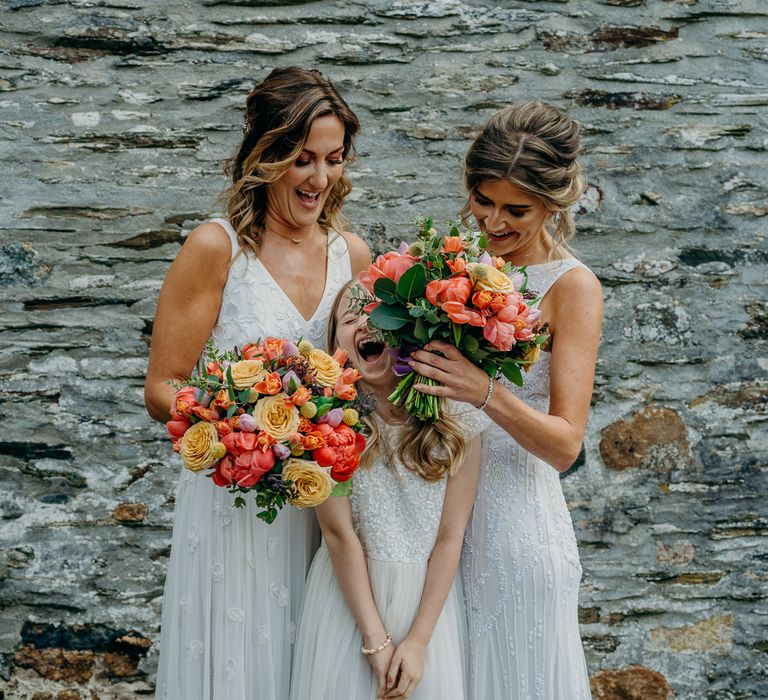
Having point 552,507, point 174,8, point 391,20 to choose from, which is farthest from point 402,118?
point 552,507

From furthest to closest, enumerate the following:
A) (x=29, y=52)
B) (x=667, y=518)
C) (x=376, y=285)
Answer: (x=667, y=518), (x=29, y=52), (x=376, y=285)

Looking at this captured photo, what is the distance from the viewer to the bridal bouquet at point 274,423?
2254 mm

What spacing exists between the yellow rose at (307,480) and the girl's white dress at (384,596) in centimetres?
34

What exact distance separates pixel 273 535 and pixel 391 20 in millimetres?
2513

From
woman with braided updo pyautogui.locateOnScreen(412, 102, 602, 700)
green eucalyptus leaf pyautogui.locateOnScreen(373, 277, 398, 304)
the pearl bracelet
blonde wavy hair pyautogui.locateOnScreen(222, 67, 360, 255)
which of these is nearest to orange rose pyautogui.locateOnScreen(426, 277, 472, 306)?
green eucalyptus leaf pyautogui.locateOnScreen(373, 277, 398, 304)

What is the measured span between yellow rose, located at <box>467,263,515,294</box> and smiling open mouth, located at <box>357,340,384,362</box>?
0.47 m

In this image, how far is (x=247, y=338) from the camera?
109 inches

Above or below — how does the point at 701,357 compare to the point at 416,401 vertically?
above

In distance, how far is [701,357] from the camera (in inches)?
168

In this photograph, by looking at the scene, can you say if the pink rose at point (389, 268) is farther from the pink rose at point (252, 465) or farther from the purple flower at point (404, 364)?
the pink rose at point (252, 465)

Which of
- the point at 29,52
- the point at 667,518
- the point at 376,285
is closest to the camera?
the point at 376,285

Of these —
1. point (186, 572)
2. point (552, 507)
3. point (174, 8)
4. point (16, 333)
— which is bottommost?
point (186, 572)

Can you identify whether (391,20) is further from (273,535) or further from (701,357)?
(273,535)

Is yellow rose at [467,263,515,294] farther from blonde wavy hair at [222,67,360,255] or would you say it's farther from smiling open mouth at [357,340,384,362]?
blonde wavy hair at [222,67,360,255]
